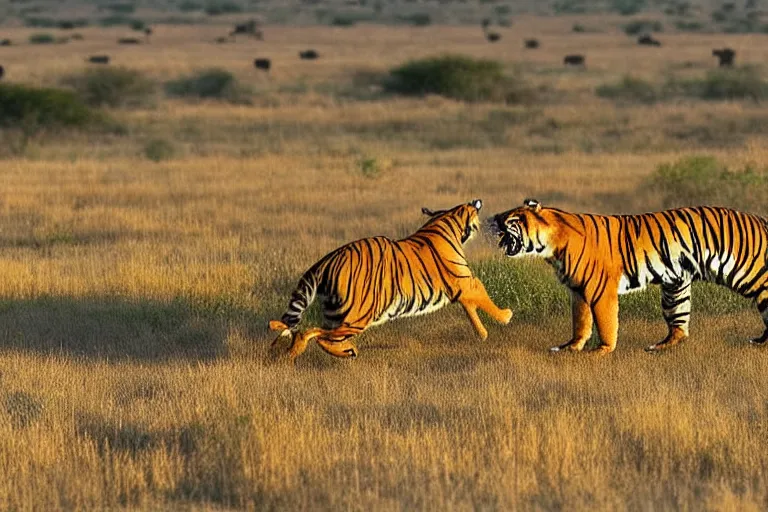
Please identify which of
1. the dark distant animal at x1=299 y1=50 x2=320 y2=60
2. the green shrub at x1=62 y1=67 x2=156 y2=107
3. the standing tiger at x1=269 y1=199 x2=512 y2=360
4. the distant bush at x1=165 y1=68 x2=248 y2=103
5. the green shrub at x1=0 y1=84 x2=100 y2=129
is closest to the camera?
the standing tiger at x1=269 y1=199 x2=512 y2=360

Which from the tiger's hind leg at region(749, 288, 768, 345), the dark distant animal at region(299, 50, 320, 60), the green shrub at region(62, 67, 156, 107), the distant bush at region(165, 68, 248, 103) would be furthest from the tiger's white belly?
the dark distant animal at region(299, 50, 320, 60)

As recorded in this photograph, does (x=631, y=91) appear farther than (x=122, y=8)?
No

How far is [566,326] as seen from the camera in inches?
433

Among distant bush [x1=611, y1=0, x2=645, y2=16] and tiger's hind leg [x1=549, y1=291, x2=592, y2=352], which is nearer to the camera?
tiger's hind leg [x1=549, y1=291, x2=592, y2=352]

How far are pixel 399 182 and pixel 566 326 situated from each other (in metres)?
10.3

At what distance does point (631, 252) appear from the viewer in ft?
32.2

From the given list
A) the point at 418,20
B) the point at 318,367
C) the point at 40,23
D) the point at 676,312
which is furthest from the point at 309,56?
the point at 318,367

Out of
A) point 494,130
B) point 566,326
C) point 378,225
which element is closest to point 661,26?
point 494,130

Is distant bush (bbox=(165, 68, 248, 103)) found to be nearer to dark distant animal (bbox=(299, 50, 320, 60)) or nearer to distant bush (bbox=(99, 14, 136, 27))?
dark distant animal (bbox=(299, 50, 320, 60))

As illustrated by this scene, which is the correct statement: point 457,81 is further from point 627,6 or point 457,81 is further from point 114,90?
point 627,6

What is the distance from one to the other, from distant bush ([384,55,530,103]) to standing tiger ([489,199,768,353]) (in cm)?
2681

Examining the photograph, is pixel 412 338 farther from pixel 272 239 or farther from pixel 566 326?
pixel 272 239

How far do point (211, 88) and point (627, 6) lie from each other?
306 ft

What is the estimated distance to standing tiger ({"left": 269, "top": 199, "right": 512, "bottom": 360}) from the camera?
9.39m
